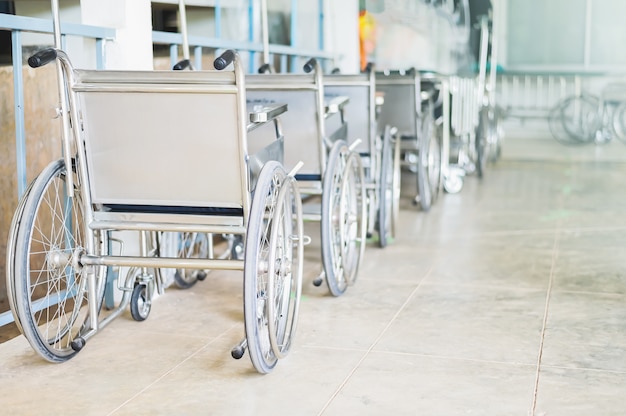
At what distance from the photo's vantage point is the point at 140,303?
9.11 feet

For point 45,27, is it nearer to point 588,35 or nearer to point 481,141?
point 481,141

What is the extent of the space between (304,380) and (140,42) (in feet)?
4.49

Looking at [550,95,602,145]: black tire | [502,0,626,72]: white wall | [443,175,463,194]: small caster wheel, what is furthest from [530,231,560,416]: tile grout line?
[502,0,626,72]: white wall

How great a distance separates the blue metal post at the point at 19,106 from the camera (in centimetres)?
246

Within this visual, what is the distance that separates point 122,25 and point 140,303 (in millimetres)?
940

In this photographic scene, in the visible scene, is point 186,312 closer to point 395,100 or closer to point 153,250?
point 153,250

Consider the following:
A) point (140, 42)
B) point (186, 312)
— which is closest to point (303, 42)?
point (140, 42)

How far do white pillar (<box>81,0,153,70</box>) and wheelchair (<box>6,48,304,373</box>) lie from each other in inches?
25.3

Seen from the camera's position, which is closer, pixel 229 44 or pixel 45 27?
pixel 45 27

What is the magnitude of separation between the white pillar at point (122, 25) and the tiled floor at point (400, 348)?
853 millimetres

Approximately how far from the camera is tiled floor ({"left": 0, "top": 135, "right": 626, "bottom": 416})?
6.93 ft

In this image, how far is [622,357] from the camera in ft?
7.89

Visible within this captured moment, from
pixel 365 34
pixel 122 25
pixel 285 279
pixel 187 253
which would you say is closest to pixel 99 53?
pixel 122 25

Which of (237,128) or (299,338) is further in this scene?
(299,338)
